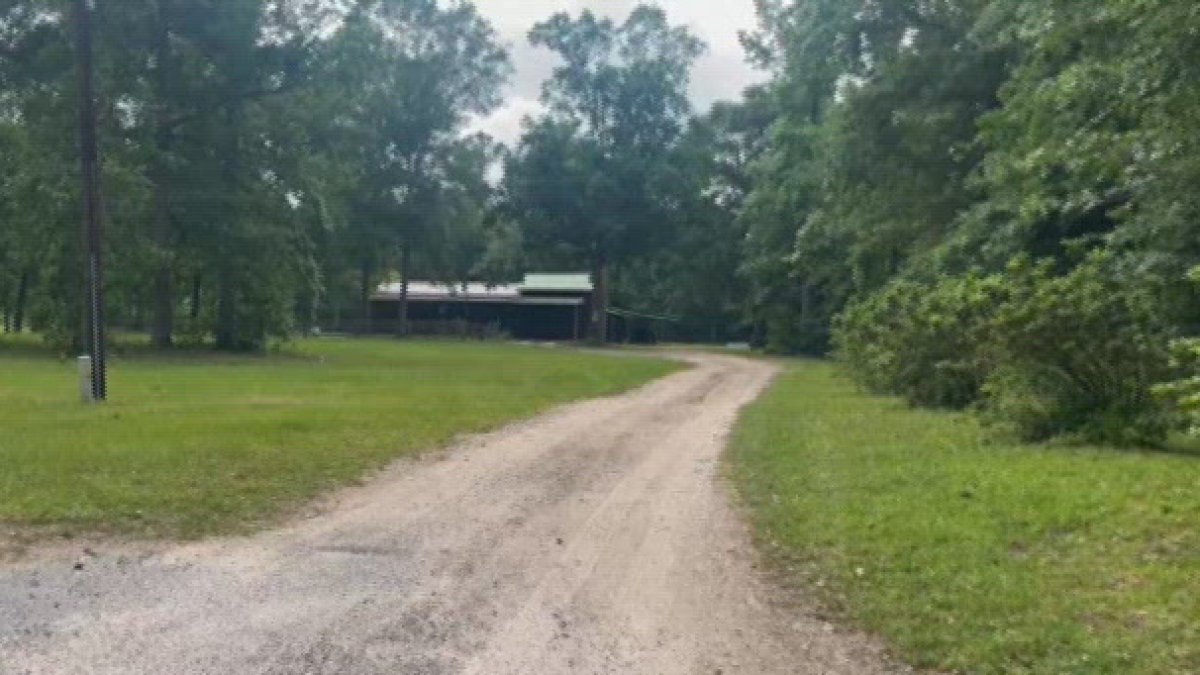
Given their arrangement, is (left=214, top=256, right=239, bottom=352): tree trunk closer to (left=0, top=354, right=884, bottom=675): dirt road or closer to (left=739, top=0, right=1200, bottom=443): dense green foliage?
(left=739, top=0, right=1200, bottom=443): dense green foliage

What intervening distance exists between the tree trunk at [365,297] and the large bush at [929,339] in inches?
2015

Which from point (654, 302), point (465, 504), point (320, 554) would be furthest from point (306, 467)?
point (654, 302)

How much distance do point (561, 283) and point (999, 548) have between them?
220ft

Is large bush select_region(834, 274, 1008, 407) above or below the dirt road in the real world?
above

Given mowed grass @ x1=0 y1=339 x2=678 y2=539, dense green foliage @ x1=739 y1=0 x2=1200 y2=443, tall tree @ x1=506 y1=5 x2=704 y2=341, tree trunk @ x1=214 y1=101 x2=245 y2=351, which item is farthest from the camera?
tall tree @ x1=506 y1=5 x2=704 y2=341

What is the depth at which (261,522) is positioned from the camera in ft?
28.5

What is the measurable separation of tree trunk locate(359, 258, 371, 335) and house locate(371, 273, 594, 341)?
0.79 m

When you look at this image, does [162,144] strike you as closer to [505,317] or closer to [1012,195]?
[1012,195]

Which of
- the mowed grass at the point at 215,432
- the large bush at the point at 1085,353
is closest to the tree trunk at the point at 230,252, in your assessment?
the mowed grass at the point at 215,432

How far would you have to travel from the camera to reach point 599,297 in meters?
70.4

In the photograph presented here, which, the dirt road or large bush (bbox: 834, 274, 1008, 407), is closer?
the dirt road

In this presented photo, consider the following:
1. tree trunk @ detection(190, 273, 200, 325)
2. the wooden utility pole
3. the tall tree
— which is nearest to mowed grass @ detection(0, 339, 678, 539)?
the wooden utility pole

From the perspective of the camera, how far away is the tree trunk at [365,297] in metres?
71.4

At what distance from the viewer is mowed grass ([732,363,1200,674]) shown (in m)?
5.33
